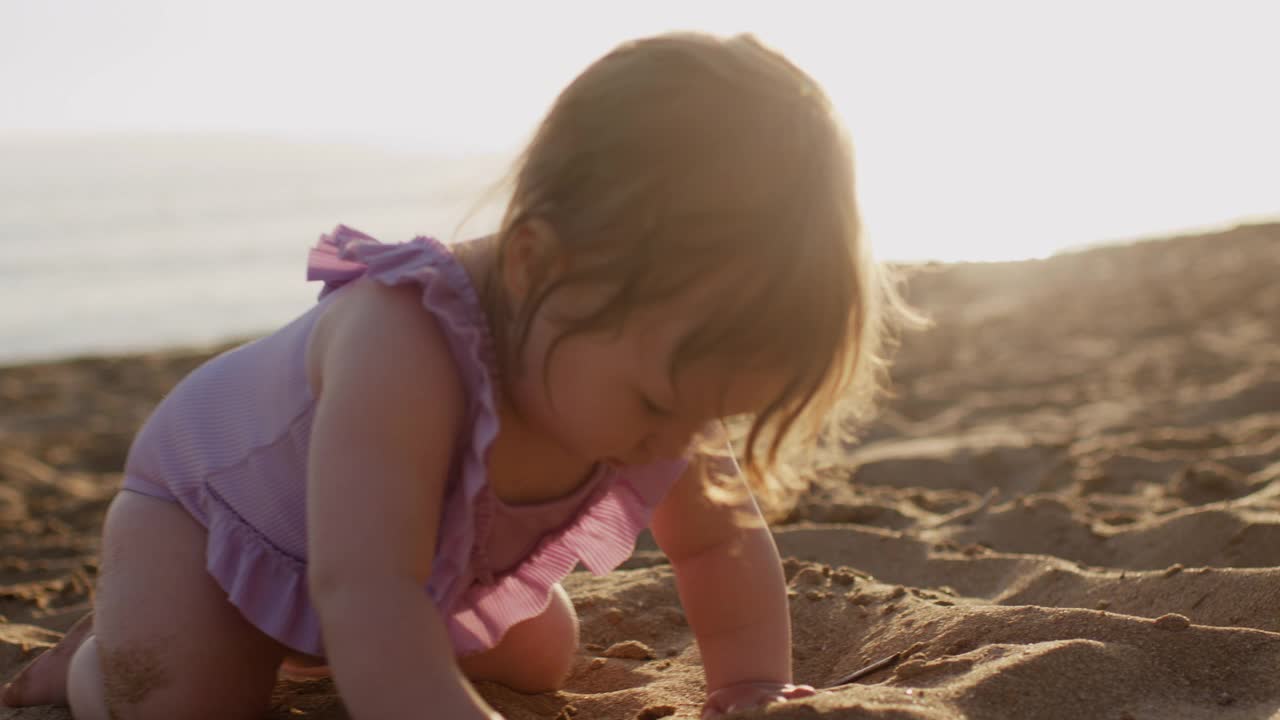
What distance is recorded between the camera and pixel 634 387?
135 cm

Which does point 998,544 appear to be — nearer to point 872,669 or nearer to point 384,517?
point 872,669

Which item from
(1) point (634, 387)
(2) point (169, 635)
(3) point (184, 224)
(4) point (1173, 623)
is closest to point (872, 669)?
(4) point (1173, 623)

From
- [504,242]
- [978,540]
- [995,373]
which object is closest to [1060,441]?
[978,540]

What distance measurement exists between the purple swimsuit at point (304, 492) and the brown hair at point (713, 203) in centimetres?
21

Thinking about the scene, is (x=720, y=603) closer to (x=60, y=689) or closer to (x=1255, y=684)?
(x=1255, y=684)

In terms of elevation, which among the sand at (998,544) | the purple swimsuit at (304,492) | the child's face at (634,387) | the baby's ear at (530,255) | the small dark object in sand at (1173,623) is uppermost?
the baby's ear at (530,255)

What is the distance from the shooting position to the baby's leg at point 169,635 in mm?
1679

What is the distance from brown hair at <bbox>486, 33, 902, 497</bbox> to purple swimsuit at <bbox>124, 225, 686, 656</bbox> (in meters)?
0.21

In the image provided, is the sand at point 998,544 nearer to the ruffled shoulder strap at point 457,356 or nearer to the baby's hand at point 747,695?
the baby's hand at point 747,695

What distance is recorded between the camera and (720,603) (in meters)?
1.82

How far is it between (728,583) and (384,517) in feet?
2.04

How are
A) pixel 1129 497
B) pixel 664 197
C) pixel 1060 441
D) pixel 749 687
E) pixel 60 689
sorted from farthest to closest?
pixel 1060 441, pixel 1129 497, pixel 60 689, pixel 749 687, pixel 664 197

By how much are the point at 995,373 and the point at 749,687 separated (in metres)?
3.24

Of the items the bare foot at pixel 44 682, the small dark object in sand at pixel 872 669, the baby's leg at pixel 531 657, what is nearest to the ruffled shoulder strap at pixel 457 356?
the baby's leg at pixel 531 657
